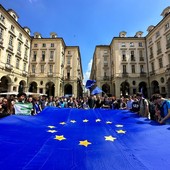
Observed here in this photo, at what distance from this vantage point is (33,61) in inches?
1426

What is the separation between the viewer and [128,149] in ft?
9.16

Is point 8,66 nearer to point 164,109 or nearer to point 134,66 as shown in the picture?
point 164,109

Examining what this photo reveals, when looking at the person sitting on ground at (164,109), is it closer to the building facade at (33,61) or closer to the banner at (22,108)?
the banner at (22,108)

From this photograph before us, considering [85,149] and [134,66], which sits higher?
[134,66]

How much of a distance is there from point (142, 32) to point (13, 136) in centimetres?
4408

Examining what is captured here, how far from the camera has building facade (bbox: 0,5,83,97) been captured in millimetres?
26812

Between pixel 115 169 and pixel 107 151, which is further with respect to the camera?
pixel 107 151

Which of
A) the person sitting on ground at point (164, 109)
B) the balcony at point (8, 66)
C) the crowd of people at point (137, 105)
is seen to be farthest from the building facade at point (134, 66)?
the person sitting on ground at point (164, 109)

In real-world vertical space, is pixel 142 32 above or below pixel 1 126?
above

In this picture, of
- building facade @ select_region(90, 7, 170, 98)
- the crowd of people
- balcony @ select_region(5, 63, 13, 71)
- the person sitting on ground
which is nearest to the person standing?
the crowd of people

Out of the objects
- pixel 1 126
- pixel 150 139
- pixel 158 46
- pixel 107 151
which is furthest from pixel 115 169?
pixel 158 46

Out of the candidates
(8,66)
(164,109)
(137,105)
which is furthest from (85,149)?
(8,66)

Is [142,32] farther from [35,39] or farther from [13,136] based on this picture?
[13,136]

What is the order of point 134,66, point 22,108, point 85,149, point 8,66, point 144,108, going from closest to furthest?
1. point 85,149
2. point 144,108
3. point 22,108
4. point 8,66
5. point 134,66
